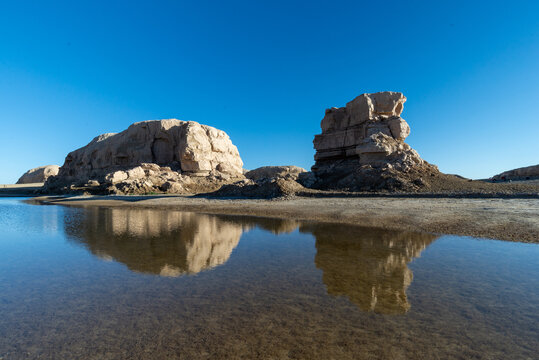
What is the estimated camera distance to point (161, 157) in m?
50.6

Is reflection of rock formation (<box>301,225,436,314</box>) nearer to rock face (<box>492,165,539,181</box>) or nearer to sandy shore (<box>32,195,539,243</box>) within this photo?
sandy shore (<box>32,195,539,243</box>)

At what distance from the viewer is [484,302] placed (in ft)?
13.4

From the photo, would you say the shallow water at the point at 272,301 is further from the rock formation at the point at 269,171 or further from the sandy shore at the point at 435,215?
the rock formation at the point at 269,171

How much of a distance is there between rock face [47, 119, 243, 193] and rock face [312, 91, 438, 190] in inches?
768

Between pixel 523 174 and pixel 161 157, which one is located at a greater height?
pixel 161 157

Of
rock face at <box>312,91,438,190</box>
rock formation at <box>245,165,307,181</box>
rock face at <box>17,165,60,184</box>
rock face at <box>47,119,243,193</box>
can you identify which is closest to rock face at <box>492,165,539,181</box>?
rock face at <box>312,91,438,190</box>

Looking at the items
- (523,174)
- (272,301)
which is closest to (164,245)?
(272,301)

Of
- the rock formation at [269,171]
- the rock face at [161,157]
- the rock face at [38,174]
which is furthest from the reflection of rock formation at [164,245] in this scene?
the rock face at [38,174]

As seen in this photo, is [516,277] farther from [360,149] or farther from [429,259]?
[360,149]

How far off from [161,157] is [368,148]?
39.1 meters

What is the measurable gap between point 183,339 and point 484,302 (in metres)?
4.42

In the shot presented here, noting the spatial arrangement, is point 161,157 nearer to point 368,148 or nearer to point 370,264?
point 368,148

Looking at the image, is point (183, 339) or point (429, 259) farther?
point (429, 259)

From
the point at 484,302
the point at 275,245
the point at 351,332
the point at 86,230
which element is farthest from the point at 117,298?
the point at 86,230
